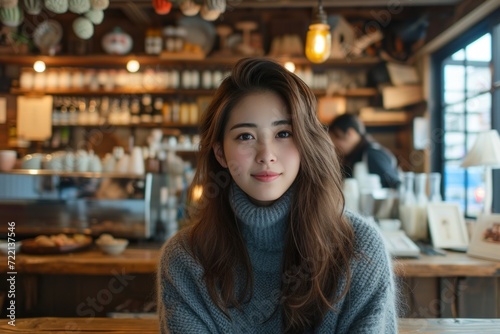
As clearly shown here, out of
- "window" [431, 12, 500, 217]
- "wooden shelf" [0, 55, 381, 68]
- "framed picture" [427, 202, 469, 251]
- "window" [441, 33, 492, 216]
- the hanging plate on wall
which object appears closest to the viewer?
"framed picture" [427, 202, 469, 251]

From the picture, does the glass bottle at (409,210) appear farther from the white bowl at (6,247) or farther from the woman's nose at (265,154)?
the white bowl at (6,247)

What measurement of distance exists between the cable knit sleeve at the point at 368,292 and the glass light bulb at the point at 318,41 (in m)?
1.94

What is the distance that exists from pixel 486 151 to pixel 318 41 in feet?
3.62

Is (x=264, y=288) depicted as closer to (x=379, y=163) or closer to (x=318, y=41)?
(x=318, y=41)

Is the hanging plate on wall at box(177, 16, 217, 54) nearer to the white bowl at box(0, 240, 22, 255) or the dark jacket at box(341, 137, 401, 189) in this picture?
the dark jacket at box(341, 137, 401, 189)

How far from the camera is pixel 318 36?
111 inches

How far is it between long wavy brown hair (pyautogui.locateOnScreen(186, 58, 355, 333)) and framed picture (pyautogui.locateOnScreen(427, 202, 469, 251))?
1.56 metres

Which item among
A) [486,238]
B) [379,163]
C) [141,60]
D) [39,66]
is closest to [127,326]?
[486,238]

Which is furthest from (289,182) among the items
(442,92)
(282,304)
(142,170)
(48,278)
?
(442,92)

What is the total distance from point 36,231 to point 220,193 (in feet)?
6.04

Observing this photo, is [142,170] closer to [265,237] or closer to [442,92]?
[265,237]

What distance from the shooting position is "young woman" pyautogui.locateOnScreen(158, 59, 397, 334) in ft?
3.62

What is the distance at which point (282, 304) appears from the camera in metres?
1.15

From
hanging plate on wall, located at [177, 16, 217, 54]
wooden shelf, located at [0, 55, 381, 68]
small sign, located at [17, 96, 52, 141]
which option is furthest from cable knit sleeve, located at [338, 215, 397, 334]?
small sign, located at [17, 96, 52, 141]
